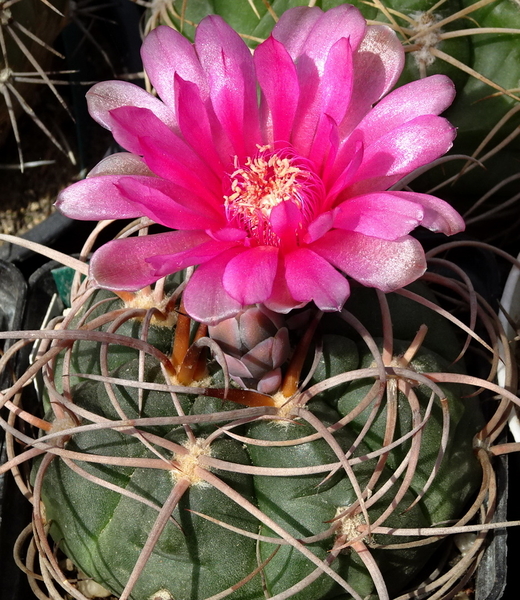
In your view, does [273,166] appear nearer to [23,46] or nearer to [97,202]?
[97,202]

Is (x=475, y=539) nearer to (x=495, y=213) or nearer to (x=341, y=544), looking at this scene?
(x=341, y=544)

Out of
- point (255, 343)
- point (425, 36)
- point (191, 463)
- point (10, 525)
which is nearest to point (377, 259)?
point (255, 343)

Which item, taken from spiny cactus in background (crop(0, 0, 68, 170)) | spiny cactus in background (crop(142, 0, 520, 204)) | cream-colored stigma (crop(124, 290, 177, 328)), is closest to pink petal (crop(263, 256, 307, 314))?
cream-colored stigma (crop(124, 290, 177, 328))

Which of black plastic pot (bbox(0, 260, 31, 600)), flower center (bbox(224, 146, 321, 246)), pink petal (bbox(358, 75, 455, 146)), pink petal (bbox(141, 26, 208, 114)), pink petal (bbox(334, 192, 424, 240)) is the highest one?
pink petal (bbox(141, 26, 208, 114))

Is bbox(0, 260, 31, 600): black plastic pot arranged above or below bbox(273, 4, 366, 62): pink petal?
below

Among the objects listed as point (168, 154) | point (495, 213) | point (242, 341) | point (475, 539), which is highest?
point (168, 154)

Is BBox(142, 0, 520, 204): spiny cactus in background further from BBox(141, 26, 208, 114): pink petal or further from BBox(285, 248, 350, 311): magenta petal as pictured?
BBox(285, 248, 350, 311): magenta petal

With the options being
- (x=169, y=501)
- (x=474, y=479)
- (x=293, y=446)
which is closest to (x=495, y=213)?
(x=474, y=479)
